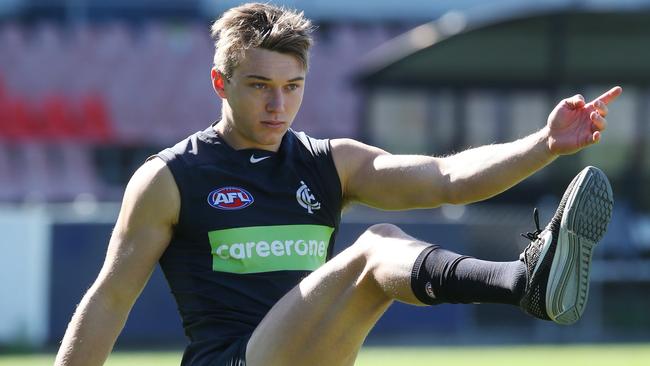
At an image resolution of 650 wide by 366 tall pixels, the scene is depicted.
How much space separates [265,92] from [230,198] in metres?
0.42

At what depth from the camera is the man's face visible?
4.91 metres

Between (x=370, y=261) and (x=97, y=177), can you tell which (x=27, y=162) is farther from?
(x=370, y=261)

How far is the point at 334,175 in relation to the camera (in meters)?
5.14

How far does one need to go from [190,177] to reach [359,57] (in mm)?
15943

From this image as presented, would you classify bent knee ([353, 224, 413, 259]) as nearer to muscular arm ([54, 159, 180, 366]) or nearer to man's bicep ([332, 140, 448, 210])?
man's bicep ([332, 140, 448, 210])

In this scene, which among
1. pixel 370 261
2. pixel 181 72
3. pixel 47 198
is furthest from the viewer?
pixel 181 72

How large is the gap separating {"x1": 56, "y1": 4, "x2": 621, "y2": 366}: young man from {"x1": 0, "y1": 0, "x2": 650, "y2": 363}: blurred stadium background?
8094 mm

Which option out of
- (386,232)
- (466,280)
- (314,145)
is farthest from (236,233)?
(466,280)

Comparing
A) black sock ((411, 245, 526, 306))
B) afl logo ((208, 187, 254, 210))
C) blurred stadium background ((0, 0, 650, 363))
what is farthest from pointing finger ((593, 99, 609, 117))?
blurred stadium background ((0, 0, 650, 363))

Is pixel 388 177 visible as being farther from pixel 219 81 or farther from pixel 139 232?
pixel 139 232

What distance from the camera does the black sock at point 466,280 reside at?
4.23 m

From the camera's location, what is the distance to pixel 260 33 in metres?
4.93

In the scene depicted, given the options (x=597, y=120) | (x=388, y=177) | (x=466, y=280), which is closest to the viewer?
(x=466, y=280)

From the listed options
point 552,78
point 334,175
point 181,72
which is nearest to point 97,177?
point 181,72
